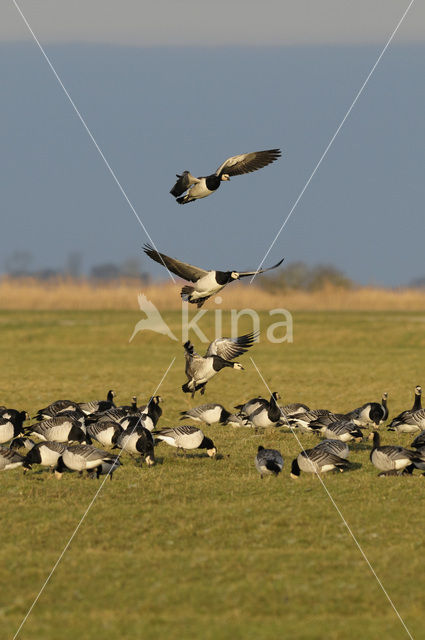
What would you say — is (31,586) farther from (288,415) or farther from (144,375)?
(144,375)

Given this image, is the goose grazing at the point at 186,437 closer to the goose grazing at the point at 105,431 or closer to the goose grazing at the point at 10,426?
the goose grazing at the point at 105,431

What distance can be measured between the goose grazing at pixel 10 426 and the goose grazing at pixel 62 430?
0.84 metres

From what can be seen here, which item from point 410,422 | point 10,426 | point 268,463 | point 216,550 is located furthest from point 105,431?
point 216,550

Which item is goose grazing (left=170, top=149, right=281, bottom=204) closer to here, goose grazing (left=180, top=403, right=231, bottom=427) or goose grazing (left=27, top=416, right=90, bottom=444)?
goose grazing (left=27, top=416, right=90, bottom=444)

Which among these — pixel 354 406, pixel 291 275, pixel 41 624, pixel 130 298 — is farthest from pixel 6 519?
pixel 291 275

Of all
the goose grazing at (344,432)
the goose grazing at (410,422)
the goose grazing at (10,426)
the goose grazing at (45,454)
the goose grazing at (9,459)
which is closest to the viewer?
the goose grazing at (45,454)

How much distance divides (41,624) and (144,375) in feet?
96.2

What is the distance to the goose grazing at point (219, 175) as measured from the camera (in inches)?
716

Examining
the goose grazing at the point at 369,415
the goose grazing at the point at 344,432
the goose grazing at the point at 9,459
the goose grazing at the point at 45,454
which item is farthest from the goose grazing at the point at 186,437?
the goose grazing at the point at 369,415

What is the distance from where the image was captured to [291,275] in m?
89.0

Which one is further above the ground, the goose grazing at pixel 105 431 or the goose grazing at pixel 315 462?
the goose grazing at pixel 315 462

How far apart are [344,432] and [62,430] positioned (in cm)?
635

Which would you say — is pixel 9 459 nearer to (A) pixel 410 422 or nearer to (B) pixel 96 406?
(B) pixel 96 406

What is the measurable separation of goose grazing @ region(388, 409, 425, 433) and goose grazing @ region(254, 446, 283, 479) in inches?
237
